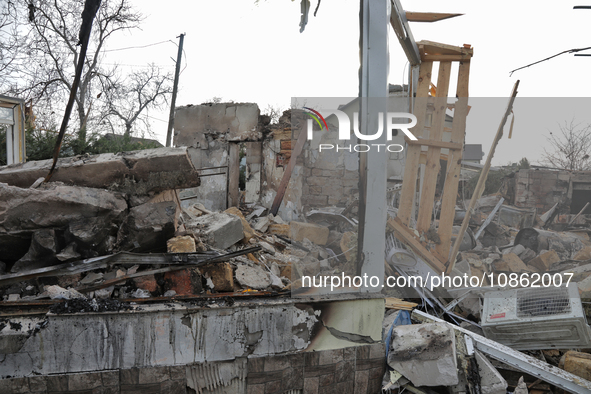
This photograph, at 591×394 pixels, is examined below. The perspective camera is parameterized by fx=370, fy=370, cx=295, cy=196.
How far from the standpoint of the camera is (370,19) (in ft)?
9.10

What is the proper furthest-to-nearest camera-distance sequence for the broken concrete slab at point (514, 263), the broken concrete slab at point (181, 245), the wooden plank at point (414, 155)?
the broken concrete slab at point (514, 263), the wooden plank at point (414, 155), the broken concrete slab at point (181, 245)

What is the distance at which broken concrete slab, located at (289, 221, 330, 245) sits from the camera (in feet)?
15.2

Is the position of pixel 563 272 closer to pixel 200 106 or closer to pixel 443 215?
pixel 443 215

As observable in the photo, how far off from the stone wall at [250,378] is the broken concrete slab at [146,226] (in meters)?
0.95

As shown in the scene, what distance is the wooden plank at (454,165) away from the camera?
162 inches

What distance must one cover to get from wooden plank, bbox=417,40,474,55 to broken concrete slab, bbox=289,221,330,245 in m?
2.40

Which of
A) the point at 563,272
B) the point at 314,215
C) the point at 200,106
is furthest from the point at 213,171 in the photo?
the point at 563,272

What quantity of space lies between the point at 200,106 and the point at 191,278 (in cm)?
735

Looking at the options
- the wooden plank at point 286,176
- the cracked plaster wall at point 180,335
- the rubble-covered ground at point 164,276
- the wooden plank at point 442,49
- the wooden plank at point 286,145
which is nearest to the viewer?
the cracked plaster wall at point 180,335

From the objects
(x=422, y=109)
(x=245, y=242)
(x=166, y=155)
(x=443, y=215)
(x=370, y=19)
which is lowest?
(x=245, y=242)

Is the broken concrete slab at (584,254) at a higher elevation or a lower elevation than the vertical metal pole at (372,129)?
lower

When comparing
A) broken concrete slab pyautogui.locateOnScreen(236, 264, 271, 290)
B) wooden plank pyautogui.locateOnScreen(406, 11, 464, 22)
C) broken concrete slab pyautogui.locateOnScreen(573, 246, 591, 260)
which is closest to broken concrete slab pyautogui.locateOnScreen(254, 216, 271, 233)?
broken concrete slab pyautogui.locateOnScreen(236, 264, 271, 290)

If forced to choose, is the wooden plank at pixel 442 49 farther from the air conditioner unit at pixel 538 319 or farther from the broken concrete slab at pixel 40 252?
the broken concrete slab at pixel 40 252

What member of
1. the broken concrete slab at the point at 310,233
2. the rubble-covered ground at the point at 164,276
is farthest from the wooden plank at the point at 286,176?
the rubble-covered ground at the point at 164,276
